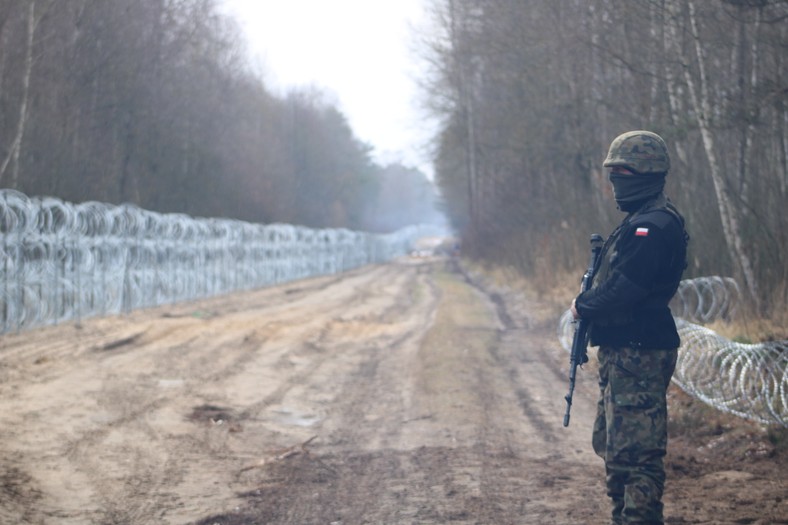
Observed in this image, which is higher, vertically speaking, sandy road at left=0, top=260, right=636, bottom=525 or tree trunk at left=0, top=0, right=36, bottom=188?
tree trunk at left=0, top=0, right=36, bottom=188

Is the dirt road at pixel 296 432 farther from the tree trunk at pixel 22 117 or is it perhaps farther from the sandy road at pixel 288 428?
the tree trunk at pixel 22 117

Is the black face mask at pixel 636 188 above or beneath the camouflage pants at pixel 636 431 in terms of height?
above

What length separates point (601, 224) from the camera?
878 inches

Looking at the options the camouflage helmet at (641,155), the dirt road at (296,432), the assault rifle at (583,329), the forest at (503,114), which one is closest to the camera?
the camouflage helmet at (641,155)

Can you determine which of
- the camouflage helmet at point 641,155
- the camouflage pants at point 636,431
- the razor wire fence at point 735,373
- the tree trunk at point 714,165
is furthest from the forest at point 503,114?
the camouflage pants at point 636,431

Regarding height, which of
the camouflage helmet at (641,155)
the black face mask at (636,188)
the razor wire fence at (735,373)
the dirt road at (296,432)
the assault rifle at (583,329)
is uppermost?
the camouflage helmet at (641,155)

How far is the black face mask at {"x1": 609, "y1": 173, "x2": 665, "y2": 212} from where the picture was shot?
524 cm

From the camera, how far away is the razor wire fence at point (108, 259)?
16.5 metres

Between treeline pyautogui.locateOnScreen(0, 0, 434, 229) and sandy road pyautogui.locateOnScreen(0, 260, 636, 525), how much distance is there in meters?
9.73

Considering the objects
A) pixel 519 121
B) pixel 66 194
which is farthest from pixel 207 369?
pixel 519 121

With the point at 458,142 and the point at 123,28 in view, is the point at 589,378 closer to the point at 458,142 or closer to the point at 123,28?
the point at 123,28

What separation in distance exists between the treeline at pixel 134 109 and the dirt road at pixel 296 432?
9.44 m

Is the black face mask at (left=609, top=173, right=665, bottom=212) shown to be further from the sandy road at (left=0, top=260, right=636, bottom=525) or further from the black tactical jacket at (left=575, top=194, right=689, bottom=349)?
the sandy road at (left=0, top=260, right=636, bottom=525)

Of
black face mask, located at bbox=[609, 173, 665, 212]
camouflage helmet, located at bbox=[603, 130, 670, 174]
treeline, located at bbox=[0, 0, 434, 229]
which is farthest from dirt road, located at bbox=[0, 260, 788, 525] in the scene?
treeline, located at bbox=[0, 0, 434, 229]
